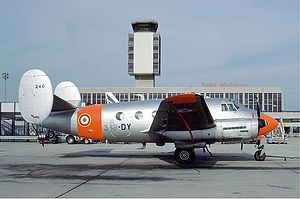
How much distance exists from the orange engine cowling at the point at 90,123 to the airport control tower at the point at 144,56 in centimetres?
8621

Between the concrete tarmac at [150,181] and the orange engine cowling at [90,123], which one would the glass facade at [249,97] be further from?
the concrete tarmac at [150,181]

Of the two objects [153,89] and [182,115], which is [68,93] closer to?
[182,115]

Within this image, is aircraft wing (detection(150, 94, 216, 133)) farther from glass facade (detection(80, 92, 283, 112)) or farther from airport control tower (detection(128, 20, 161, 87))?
airport control tower (detection(128, 20, 161, 87))

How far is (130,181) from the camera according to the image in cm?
1292

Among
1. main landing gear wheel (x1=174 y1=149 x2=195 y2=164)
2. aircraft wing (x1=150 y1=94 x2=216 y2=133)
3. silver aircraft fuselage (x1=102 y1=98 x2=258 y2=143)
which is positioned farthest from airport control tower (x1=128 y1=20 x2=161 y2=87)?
main landing gear wheel (x1=174 y1=149 x2=195 y2=164)

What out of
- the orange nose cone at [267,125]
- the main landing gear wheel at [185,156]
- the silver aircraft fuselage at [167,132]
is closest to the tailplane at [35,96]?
the silver aircraft fuselage at [167,132]

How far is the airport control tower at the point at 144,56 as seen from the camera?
10656cm

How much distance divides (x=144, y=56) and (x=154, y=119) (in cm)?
8863

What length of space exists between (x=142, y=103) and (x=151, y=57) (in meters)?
87.6

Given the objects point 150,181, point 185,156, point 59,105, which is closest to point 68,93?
point 59,105

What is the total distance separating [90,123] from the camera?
2019 cm

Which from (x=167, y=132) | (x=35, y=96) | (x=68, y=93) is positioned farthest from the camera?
(x=68, y=93)

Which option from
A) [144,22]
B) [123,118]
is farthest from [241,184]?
[144,22]

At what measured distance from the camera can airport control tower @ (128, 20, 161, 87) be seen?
350 feet
